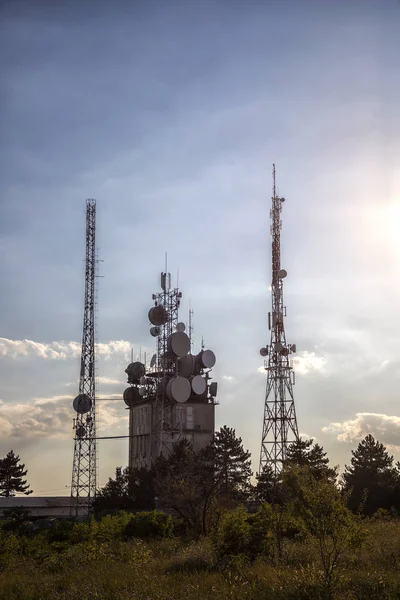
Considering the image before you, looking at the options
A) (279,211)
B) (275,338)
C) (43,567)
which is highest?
(279,211)

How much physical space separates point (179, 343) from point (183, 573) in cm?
4628

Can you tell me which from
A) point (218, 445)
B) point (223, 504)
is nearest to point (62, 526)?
point (223, 504)

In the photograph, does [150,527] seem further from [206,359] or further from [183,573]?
[206,359]

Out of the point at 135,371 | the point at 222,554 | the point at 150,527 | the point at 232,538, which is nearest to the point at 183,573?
the point at 222,554

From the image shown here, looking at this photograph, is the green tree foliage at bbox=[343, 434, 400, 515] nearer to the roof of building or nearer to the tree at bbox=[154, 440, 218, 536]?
the tree at bbox=[154, 440, 218, 536]

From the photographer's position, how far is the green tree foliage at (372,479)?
175ft

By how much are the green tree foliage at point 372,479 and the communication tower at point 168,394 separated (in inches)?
711

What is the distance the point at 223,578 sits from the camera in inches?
863

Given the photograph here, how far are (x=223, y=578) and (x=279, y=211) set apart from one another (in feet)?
154

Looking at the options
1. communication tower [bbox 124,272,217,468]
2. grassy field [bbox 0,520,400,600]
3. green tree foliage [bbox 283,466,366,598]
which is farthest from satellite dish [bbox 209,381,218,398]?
green tree foliage [bbox 283,466,366,598]

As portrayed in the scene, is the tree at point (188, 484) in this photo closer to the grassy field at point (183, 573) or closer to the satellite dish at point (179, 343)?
the grassy field at point (183, 573)

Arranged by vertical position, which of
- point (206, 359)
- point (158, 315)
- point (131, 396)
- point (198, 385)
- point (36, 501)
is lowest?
point (36, 501)

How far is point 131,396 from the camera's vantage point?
7962 cm

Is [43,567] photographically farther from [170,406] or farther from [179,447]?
[170,406]
